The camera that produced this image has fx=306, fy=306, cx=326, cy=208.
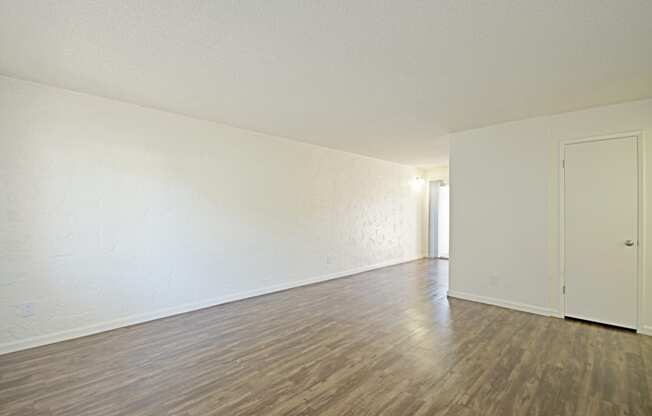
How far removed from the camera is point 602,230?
11.4 feet

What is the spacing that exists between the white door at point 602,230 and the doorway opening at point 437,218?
468 centimetres

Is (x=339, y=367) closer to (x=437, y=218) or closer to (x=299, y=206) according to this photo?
(x=299, y=206)

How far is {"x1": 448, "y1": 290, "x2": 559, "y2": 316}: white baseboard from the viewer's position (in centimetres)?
378

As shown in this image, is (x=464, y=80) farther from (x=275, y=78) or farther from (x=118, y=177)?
(x=118, y=177)

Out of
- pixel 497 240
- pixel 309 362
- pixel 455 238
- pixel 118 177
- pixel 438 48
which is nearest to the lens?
pixel 438 48

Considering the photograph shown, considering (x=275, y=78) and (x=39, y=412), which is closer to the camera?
(x=39, y=412)

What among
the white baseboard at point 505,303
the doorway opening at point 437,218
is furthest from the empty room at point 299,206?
the doorway opening at point 437,218

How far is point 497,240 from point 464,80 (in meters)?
2.40

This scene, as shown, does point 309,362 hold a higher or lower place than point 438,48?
lower

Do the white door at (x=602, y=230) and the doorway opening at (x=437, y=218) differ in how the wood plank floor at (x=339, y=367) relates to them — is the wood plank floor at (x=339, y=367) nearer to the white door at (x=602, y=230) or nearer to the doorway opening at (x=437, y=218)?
the white door at (x=602, y=230)

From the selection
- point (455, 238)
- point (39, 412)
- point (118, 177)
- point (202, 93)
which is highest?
point (202, 93)

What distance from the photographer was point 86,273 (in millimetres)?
3164

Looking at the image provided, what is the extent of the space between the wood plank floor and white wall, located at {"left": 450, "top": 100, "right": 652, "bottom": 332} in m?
0.43

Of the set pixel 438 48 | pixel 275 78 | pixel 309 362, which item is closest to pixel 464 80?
pixel 438 48
